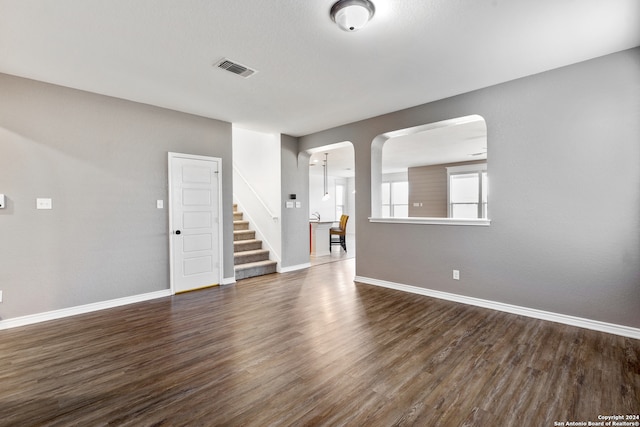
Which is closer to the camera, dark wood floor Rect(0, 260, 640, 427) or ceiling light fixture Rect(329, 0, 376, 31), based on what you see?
dark wood floor Rect(0, 260, 640, 427)

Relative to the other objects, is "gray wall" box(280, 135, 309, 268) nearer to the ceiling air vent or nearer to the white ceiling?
the white ceiling

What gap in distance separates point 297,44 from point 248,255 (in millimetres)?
4121

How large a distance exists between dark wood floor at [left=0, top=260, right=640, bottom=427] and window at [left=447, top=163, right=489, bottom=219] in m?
6.69

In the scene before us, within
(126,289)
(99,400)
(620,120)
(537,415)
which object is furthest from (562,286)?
(126,289)

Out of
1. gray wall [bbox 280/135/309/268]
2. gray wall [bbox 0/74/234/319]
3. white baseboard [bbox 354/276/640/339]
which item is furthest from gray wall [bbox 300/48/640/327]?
gray wall [bbox 0/74/234/319]

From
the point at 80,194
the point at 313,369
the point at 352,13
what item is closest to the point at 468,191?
the point at 352,13

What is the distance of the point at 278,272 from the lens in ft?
19.5

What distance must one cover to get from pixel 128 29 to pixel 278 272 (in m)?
4.45

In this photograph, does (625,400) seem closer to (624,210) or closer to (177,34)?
(624,210)

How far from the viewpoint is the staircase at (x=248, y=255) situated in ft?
18.4

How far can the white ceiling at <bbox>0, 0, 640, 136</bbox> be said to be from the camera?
2.27 meters

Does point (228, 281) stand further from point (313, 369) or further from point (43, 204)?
point (313, 369)

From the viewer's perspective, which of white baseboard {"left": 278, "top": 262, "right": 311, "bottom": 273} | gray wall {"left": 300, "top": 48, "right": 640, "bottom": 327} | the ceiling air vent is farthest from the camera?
white baseboard {"left": 278, "top": 262, "right": 311, "bottom": 273}

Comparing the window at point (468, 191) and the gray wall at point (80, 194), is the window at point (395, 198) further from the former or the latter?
the gray wall at point (80, 194)
